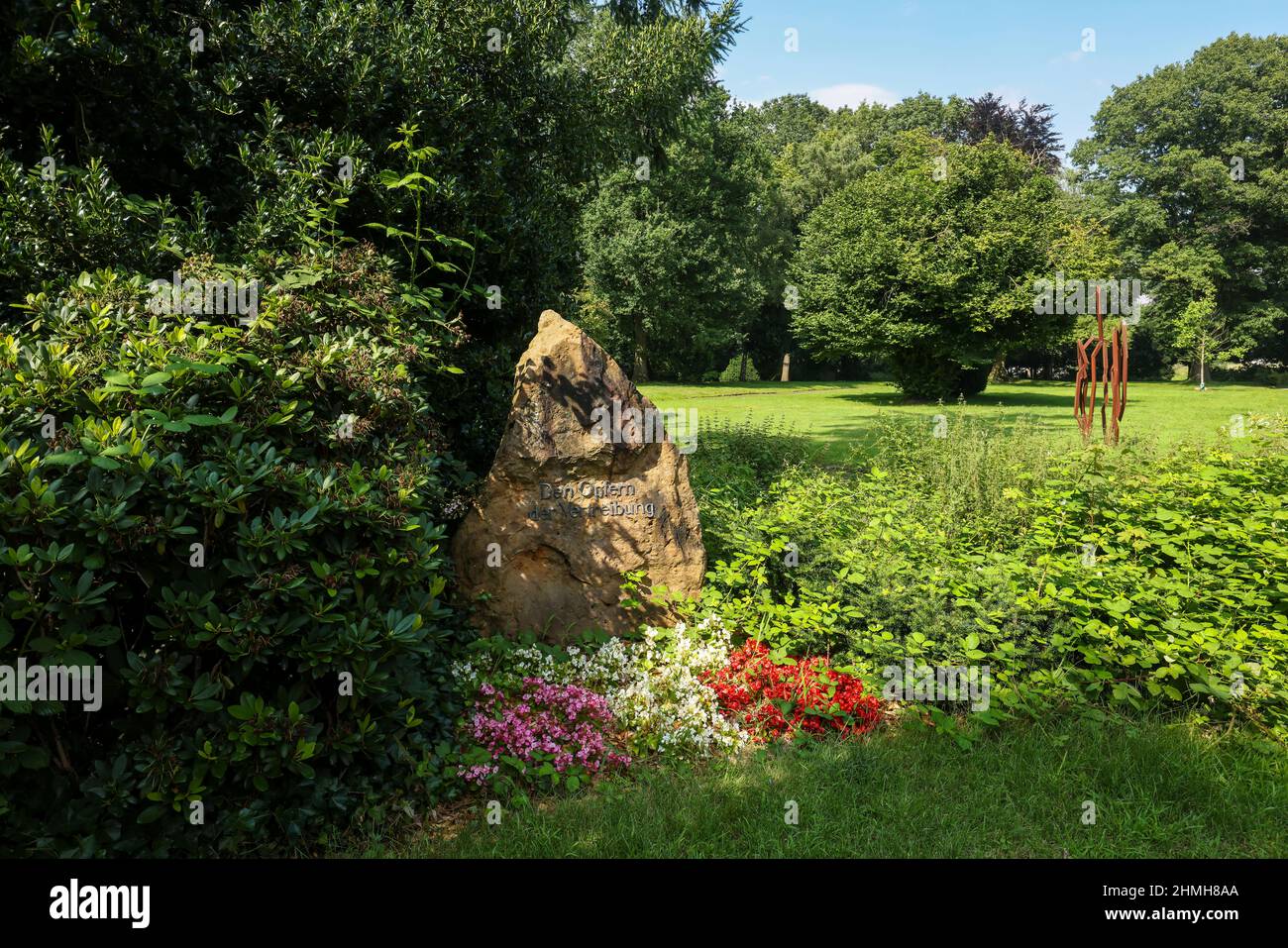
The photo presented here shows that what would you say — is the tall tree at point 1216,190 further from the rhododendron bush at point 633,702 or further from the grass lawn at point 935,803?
the rhododendron bush at point 633,702

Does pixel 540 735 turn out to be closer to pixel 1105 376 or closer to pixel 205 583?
pixel 205 583

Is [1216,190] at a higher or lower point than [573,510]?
higher

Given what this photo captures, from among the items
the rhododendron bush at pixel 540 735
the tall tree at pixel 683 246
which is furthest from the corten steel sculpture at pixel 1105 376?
the tall tree at pixel 683 246

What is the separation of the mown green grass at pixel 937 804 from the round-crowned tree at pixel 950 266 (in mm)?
22185

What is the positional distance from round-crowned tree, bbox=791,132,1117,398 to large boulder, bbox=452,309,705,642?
2120 cm

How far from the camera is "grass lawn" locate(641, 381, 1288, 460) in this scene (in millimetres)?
16047

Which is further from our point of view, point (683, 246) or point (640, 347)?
point (640, 347)

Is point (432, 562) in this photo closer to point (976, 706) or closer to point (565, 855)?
point (565, 855)

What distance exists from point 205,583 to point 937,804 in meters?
3.48

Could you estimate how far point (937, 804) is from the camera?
139 inches

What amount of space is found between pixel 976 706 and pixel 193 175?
6.28m

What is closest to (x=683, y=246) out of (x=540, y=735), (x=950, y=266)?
(x=950, y=266)

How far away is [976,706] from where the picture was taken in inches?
162

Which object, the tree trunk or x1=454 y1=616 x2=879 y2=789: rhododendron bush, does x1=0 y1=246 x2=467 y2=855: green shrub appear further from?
the tree trunk
